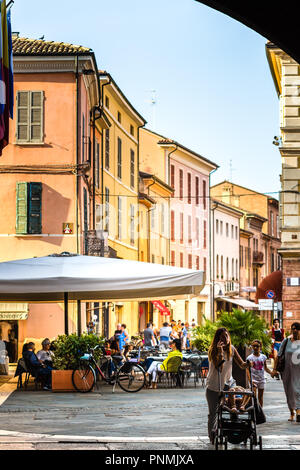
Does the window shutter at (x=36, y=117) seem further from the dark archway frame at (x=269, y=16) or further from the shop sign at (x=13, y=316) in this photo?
the dark archway frame at (x=269, y=16)

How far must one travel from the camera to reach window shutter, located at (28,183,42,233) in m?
29.0

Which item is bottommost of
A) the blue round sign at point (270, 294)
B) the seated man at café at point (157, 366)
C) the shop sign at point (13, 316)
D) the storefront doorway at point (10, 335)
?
the seated man at café at point (157, 366)

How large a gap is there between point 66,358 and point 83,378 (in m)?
0.52

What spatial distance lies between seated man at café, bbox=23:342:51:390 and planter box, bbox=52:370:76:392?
26.6 inches

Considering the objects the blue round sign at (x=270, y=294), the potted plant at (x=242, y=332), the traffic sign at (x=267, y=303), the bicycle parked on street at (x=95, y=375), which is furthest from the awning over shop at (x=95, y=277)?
the blue round sign at (x=270, y=294)

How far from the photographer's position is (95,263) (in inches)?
719

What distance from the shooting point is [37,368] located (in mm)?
19547

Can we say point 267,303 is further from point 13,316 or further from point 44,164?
point 13,316

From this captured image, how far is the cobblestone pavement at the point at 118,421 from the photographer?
10.9m

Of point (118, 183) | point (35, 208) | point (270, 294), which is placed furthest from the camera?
point (118, 183)

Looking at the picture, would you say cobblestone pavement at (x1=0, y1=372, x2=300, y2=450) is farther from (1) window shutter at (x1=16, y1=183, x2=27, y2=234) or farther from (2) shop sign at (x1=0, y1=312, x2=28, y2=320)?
(1) window shutter at (x1=16, y1=183, x2=27, y2=234)

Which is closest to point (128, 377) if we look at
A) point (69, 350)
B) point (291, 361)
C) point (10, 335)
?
point (69, 350)

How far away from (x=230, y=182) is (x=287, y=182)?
1896 inches

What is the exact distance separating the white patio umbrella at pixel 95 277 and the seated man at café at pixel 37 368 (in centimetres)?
230
